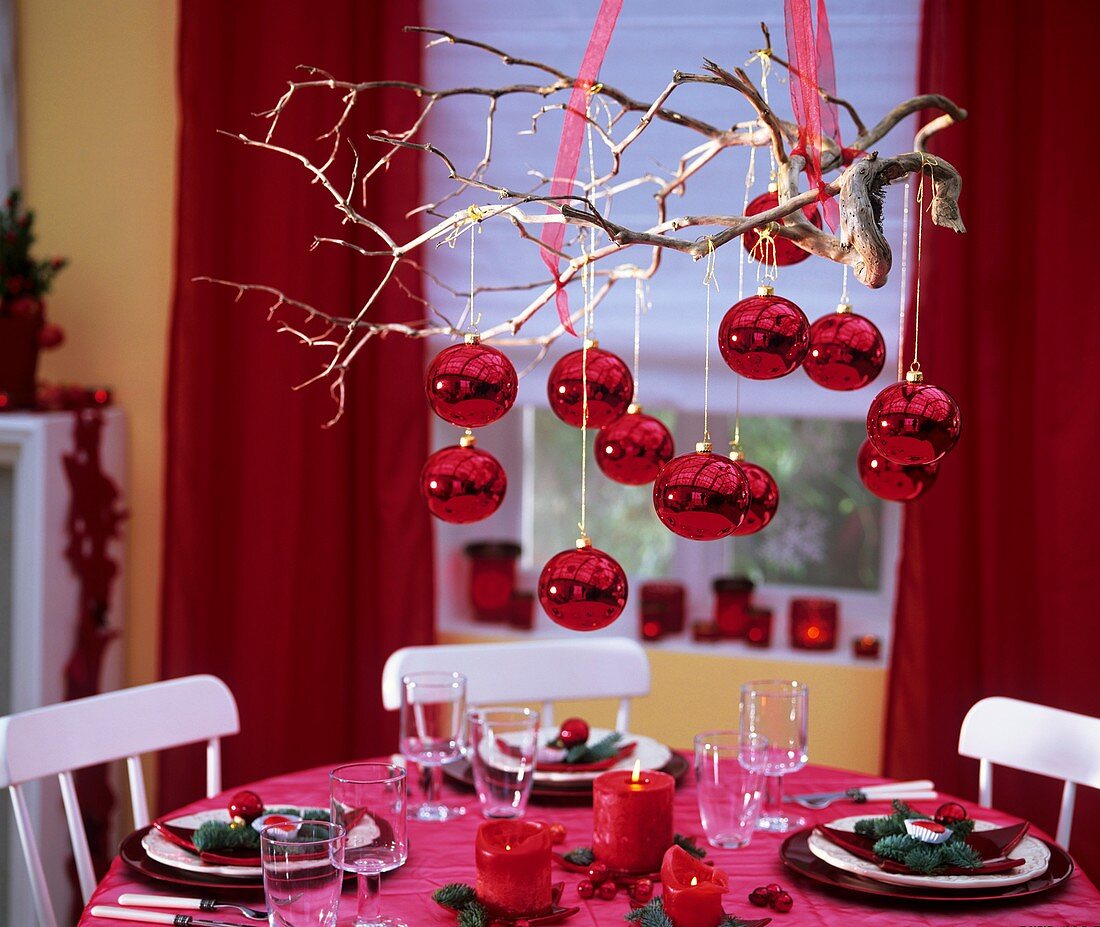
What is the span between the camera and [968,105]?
9.18 feet

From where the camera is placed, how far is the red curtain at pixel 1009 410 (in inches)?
108

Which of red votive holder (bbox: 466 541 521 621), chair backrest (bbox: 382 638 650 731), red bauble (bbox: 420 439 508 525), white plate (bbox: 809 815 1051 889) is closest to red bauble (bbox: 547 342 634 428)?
red bauble (bbox: 420 439 508 525)

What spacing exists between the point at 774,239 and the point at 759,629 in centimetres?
161

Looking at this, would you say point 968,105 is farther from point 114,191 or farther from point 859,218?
point 114,191

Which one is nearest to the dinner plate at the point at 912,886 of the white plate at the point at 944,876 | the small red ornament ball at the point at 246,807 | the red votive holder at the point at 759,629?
the white plate at the point at 944,876

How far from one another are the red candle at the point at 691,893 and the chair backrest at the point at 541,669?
105 centimetres

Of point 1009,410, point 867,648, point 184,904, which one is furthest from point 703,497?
point 867,648

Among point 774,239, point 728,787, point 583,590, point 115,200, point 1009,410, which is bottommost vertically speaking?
point 728,787

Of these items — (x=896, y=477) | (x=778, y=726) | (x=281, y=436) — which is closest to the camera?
(x=896, y=477)

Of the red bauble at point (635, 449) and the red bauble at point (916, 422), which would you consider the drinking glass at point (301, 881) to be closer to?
the red bauble at point (635, 449)

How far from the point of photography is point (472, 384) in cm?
159

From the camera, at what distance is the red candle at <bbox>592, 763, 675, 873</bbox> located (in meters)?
1.75

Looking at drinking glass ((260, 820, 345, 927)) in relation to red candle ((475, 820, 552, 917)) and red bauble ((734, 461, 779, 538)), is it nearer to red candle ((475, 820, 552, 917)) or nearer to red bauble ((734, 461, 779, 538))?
red candle ((475, 820, 552, 917))

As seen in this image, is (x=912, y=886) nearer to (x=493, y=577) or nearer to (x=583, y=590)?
(x=583, y=590)
